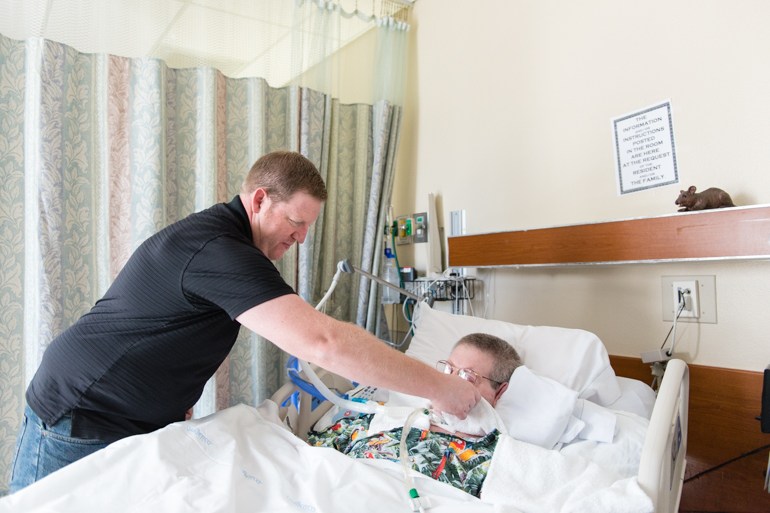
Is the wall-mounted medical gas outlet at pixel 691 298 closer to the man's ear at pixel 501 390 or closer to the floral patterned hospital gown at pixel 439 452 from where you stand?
the man's ear at pixel 501 390

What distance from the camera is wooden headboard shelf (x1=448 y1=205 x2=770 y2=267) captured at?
1.31 meters

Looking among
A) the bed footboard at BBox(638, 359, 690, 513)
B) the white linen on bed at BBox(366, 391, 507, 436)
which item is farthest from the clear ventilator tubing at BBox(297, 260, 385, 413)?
the bed footboard at BBox(638, 359, 690, 513)

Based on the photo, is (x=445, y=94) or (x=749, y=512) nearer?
(x=749, y=512)

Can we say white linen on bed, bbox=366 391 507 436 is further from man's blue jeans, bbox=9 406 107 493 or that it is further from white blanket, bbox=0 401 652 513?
man's blue jeans, bbox=9 406 107 493

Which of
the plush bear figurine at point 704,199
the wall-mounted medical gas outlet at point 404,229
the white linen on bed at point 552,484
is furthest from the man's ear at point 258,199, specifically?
the wall-mounted medical gas outlet at point 404,229

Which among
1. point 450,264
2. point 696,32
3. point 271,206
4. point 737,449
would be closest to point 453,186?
point 450,264

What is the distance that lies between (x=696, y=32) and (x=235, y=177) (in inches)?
69.3

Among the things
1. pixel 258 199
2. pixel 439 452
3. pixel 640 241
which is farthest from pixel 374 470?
pixel 640 241

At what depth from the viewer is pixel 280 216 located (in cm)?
133

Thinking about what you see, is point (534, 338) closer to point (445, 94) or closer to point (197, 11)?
point (445, 94)

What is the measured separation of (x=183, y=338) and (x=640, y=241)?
1.27 meters

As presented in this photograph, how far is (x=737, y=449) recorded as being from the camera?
1.44m

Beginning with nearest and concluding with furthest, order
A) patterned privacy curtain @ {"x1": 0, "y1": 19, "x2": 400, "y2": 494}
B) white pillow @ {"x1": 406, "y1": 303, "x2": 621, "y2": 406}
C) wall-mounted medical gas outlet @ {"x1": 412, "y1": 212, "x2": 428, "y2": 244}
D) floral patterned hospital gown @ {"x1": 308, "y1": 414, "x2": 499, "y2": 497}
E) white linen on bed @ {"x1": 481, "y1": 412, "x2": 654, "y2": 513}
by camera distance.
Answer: white linen on bed @ {"x1": 481, "y1": 412, "x2": 654, "y2": 513}, floral patterned hospital gown @ {"x1": 308, "y1": 414, "x2": 499, "y2": 497}, white pillow @ {"x1": 406, "y1": 303, "x2": 621, "y2": 406}, patterned privacy curtain @ {"x1": 0, "y1": 19, "x2": 400, "y2": 494}, wall-mounted medical gas outlet @ {"x1": 412, "y1": 212, "x2": 428, "y2": 244}

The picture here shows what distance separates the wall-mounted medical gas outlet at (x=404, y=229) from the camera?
2611 mm
